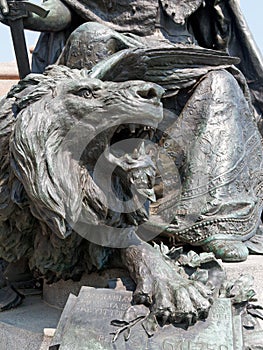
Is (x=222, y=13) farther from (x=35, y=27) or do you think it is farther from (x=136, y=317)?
(x=136, y=317)

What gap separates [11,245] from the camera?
219cm

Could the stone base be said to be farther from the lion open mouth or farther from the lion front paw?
the lion open mouth

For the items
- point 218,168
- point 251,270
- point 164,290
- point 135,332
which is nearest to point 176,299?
point 164,290

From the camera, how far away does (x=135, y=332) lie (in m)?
1.73

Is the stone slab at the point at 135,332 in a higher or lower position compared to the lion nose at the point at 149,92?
lower

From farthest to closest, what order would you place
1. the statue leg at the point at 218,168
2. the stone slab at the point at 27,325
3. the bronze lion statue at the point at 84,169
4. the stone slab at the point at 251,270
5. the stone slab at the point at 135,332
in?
1. the statue leg at the point at 218,168
2. the stone slab at the point at 251,270
3. the stone slab at the point at 27,325
4. the bronze lion statue at the point at 84,169
5. the stone slab at the point at 135,332

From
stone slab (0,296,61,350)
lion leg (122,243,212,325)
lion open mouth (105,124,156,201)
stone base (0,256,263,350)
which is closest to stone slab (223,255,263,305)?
stone base (0,256,263,350)

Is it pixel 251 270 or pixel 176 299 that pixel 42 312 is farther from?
pixel 251 270

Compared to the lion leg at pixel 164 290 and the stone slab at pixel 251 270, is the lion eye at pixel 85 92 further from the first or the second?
the stone slab at pixel 251 270

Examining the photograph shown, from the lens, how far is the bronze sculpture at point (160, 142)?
1850 millimetres

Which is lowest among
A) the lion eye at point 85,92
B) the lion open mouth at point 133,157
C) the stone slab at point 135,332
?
the stone slab at point 135,332

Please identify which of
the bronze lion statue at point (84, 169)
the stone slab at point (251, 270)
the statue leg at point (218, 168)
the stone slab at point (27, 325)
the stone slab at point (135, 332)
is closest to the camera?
the stone slab at point (135, 332)

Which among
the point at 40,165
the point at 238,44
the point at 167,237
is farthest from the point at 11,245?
the point at 238,44

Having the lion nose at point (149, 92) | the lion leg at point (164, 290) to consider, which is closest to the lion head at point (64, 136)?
the lion nose at point (149, 92)
